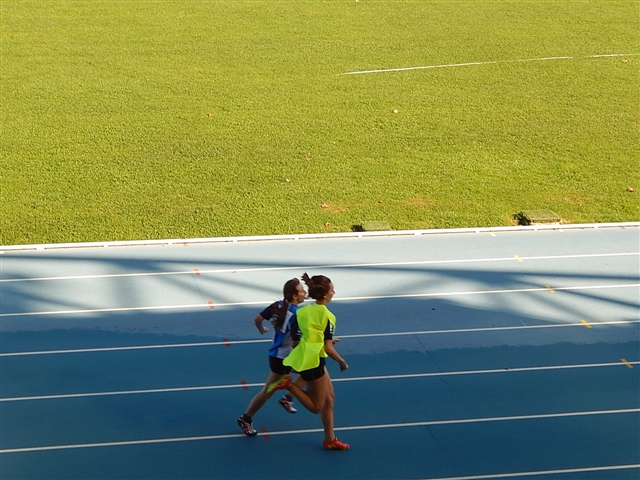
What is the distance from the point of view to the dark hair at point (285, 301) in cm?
677

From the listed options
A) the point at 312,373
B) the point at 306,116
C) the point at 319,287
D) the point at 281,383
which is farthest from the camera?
the point at 306,116

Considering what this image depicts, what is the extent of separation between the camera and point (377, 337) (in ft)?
29.9

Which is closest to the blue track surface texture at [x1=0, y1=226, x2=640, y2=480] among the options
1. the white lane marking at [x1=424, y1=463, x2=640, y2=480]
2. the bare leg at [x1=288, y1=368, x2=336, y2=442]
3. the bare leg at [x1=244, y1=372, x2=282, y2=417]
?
the white lane marking at [x1=424, y1=463, x2=640, y2=480]

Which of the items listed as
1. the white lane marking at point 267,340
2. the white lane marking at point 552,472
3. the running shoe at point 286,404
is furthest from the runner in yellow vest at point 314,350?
the white lane marking at point 267,340

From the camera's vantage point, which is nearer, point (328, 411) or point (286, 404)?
point (328, 411)

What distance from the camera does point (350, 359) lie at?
8.67m

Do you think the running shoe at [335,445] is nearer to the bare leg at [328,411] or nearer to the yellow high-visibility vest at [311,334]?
the bare leg at [328,411]

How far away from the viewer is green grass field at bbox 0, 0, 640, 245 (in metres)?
13.1

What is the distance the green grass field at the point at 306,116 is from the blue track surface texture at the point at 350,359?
1306 millimetres

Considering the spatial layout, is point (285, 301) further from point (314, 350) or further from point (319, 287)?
point (314, 350)

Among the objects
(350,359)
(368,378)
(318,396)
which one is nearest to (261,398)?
(318,396)

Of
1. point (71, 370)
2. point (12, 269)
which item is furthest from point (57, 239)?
point (71, 370)

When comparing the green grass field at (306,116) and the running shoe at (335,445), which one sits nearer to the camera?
the running shoe at (335,445)

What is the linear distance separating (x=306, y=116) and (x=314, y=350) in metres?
10.9
